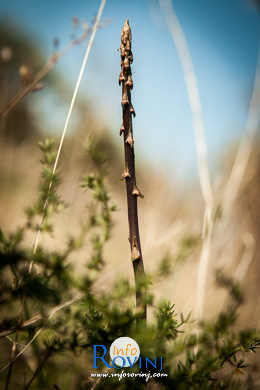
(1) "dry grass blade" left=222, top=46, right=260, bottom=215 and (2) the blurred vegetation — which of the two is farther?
(1) "dry grass blade" left=222, top=46, right=260, bottom=215

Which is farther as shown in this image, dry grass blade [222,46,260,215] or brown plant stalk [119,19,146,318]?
dry grass blade [222,46,260,215]

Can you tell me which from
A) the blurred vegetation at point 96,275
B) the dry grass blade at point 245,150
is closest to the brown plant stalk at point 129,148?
the blurred vegetation at point 96,275

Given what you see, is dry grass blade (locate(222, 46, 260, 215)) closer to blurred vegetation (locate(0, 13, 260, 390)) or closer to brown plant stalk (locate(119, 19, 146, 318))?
blurred vegetation (locate(0, 13, 260, 390))

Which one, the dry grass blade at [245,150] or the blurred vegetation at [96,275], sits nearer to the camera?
the blurred vegetation at [96,275]

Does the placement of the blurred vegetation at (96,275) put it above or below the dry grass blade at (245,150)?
below

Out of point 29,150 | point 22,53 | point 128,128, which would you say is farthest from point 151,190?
point 22,53

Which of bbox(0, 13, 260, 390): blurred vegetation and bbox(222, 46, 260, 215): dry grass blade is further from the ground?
bbox(222, 46, 260, 215): dry grass blade

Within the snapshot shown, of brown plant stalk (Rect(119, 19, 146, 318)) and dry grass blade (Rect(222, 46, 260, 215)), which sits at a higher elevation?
dry grass blade (Rect(222, 46, 260, 215))

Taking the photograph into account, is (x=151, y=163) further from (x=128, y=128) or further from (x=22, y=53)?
(x=22, y=53)

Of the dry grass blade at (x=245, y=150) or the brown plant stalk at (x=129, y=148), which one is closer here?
the brown plant stalk at (x=129, y=148)

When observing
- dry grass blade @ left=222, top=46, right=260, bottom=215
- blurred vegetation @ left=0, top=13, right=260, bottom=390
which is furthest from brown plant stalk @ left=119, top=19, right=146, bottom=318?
dry grass blade @ left=222, top=46, right=260, bottom=215

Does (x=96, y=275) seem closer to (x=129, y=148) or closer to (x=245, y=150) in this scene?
(x=129, y=148)

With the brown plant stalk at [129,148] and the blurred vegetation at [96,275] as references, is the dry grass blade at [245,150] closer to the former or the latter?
the blurred vegetation at [96,275]

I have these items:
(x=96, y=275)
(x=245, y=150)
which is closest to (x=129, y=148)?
(x=96, y=275)
